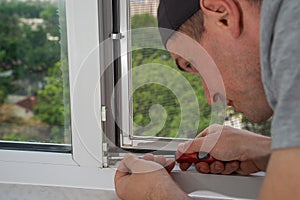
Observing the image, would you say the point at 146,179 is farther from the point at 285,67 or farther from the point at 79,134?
the point at 285,67

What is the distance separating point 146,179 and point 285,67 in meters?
0.49

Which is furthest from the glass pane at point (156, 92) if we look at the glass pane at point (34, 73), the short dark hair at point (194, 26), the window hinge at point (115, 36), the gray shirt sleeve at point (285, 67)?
the gray shirt sleeve at point (285, 67)

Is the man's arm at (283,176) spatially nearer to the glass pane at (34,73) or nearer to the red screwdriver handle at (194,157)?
the red screwdriver handle at (194,157)

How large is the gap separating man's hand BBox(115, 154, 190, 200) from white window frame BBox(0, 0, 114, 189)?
9 centimetres

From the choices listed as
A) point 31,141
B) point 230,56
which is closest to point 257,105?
point 230,56

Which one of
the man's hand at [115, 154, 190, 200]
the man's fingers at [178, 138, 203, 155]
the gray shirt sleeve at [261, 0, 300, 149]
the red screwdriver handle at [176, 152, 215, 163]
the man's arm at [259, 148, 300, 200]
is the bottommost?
→ the man's hand at [115, 154, 190, 200]

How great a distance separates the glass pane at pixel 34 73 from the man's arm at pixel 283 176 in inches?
26.1

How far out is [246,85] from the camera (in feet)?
2.12

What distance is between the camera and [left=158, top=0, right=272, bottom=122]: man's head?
1.84 ft

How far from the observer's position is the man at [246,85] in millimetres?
438

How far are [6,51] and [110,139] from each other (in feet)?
1.09

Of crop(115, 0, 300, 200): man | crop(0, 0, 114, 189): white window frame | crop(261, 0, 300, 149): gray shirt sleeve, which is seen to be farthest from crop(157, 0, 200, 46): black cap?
crop(0, 0, 114, 189): white window frame

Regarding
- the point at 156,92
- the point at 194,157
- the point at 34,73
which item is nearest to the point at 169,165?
the point at 194,157

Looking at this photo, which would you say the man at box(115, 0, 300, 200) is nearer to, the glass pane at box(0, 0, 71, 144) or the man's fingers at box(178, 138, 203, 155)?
the man's fingers at box(178, 138, 203, 155)
